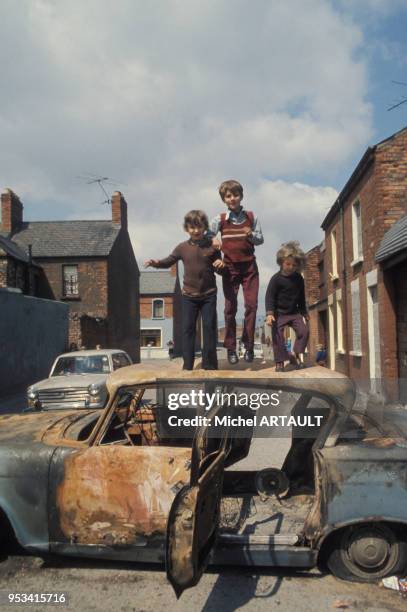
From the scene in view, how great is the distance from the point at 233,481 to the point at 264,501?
447mm

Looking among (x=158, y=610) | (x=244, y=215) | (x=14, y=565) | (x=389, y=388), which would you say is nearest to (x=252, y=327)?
(x=244, y=215)

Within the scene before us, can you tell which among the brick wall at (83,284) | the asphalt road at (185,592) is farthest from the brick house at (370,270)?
the brick wall at (83,284)

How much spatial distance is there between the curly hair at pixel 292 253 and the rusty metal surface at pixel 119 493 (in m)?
2.05

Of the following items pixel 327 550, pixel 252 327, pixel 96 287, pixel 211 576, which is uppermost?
pixel 96 287

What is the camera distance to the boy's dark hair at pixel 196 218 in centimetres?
455

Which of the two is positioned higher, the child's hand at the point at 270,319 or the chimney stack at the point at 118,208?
the chimney stack at the point at 118,208

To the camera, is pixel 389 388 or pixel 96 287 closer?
pixel 389 388

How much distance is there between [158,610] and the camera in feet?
10.3

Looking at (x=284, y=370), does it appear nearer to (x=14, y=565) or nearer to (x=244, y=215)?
(x=244, y=215)

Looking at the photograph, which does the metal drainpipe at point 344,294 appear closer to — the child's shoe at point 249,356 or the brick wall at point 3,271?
the child's shoe at point 249,356

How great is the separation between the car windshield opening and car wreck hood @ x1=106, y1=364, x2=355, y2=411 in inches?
299

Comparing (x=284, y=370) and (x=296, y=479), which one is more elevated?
(x=284, y=370)

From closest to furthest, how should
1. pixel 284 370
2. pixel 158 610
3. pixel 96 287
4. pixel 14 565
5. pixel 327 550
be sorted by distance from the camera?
pixel 158 610 < pixel 327 550 < pixel 14 565 < pixel 284 370 < pixel 96 287

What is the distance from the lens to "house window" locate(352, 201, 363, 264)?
1289cm
